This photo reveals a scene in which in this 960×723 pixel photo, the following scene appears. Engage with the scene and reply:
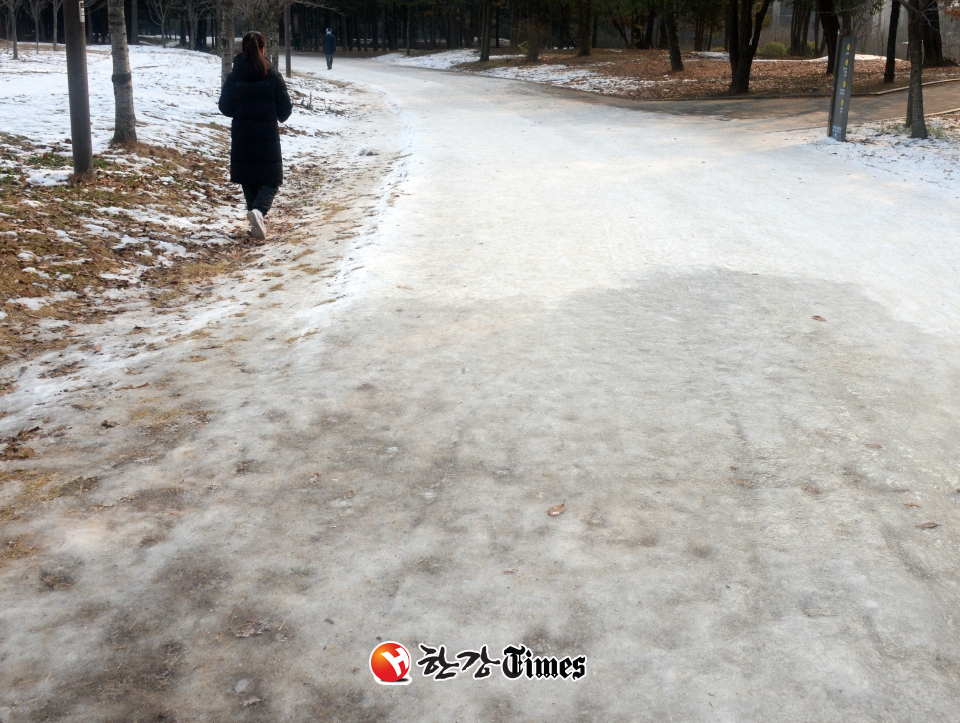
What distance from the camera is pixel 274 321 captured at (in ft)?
18.3

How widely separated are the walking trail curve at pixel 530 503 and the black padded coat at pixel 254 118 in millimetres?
2092

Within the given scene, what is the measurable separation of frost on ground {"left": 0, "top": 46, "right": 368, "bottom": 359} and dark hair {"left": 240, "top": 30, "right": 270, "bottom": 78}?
5.21 ft

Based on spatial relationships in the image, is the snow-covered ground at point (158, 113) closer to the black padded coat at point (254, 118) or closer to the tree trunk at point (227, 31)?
the tree trunk at point (227, 31)

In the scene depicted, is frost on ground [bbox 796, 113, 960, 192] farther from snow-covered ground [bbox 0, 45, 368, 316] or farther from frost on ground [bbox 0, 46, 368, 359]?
snow-covered ground [bbox 0, 45, 368, 316]

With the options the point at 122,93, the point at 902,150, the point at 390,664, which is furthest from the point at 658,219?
the point at 902,150

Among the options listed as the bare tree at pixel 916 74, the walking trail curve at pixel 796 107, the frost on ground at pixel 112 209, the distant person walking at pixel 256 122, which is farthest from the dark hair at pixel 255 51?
the walking trail curve at pixel 796 107

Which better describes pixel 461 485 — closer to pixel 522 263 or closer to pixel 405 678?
pixel 405 678

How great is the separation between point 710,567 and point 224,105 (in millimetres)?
6907

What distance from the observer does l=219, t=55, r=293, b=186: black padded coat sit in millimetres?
8172

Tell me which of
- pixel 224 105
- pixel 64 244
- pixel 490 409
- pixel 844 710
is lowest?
pixel 844 710

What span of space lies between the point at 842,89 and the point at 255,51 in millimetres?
10657

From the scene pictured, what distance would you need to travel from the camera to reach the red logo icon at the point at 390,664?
8.24ft

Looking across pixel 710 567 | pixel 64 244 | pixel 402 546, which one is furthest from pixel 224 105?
pixel 710 567

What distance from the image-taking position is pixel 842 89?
1459 cm
